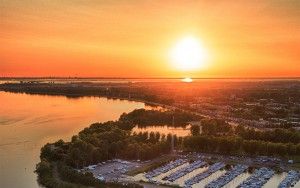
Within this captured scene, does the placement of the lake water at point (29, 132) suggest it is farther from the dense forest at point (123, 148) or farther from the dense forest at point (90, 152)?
the dense forest at point (123, 148)

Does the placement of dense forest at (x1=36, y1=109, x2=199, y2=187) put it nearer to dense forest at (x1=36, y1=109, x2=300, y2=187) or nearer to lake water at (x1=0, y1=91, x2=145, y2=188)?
dense forest at (x1=36, y1=109, x2=300, y2=187)

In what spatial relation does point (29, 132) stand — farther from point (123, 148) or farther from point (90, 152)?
point (90, 152)

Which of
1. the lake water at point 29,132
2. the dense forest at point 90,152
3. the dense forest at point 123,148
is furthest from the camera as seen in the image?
the lake water at point 29,132

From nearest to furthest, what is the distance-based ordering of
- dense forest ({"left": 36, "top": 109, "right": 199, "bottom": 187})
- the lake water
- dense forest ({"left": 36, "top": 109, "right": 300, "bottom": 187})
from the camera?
1. dense forest ({"left": 36, "top": 109, "right": 199, "bottom": 187})
2. dense forest ({"left": 36, "top": 109, "right": 300, "bottom": 187})
3. the lake water

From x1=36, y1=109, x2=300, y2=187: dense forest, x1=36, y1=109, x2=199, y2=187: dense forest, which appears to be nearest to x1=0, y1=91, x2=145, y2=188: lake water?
x1=36, y1=109, x2=199, y2=187: dense forest

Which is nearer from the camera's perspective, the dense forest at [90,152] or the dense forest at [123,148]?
the dense forest at [90,152]

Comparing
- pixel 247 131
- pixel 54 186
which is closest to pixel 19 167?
pixel 54 186

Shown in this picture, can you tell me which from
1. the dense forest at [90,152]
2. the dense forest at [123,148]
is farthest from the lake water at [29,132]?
the dense forest at [123,148]

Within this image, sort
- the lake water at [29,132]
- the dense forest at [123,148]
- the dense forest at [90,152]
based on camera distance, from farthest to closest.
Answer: the lake water at [29,132] < the dense forest at [123,148] < the dense forest at [90,152]

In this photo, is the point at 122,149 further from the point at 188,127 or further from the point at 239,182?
the point at 188,127

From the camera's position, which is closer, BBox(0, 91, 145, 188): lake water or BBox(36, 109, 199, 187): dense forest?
BBox(36, 109, 199, 187): dense forest

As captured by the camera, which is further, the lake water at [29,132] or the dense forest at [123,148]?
the lake water at [29,132]
